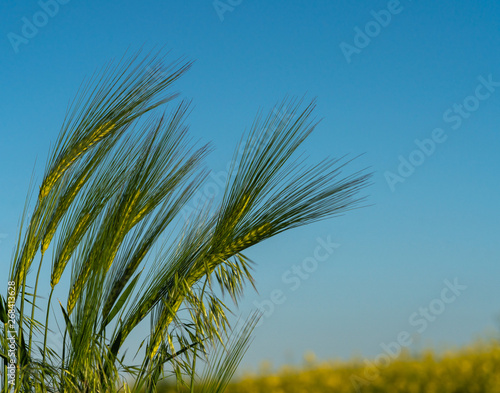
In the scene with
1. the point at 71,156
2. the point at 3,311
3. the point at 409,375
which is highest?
the point at 71,156

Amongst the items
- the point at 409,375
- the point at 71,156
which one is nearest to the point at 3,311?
the point at 71,156

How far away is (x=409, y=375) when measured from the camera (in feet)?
8.29

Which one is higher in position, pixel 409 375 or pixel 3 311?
pixel 3 311

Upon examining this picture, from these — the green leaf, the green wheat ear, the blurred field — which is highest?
the green wheat ear

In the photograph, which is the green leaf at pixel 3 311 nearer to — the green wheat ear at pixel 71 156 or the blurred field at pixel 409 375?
the green wheat ear at pixel 71 156

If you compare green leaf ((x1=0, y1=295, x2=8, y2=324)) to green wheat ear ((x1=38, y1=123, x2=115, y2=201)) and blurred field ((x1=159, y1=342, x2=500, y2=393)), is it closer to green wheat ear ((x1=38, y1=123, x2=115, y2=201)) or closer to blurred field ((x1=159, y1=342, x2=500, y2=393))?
green wheat ear ((x1=38, y1=123, x2=115, y2=201))

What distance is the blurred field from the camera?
2410mm

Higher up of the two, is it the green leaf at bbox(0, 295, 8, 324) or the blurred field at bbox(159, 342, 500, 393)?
the green leaf at bbox(0, 295, 8, 324)

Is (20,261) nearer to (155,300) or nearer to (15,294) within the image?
(15,294)

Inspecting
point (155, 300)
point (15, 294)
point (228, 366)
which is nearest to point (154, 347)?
point (155, 300)

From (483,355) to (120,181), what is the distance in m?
1.86

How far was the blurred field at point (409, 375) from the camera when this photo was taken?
241 cm

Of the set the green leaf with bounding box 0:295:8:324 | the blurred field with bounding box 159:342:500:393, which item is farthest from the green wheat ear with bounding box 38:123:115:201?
the blurred field with bounding box 159:342:500:393

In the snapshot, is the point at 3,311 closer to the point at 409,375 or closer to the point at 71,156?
the point at 71,156
